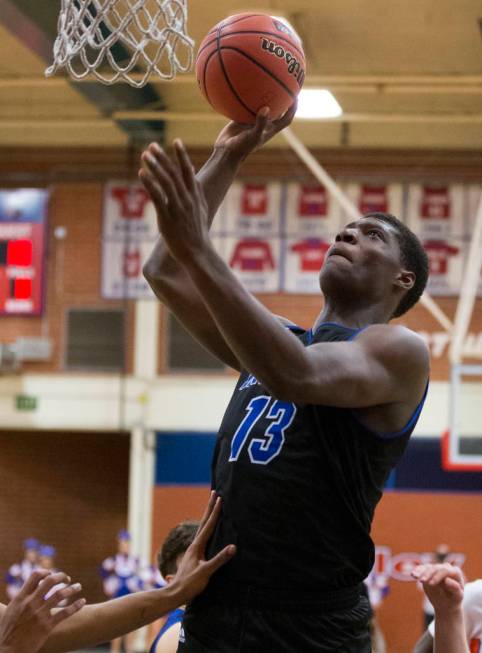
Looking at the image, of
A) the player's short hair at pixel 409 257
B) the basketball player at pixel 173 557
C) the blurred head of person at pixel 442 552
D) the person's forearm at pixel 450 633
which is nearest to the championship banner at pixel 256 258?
the blurred head of person at pixel 442 552

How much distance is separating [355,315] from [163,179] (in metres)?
0.78

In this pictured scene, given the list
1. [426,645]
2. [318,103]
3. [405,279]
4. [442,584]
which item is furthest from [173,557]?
[318,103]

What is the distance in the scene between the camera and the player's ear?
2.79 meters

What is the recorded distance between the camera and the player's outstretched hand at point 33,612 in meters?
2.47

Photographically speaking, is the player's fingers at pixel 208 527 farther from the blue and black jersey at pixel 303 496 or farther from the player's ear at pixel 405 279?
the player's ear at pixel 405 279

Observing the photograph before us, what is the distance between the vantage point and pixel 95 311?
14.6 m

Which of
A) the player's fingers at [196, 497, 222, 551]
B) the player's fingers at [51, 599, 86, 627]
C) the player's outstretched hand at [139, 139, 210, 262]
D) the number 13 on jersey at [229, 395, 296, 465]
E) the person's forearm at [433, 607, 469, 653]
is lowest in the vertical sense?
the person's forearm at [433, 607, 469, 653]

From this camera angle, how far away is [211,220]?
2.61 m

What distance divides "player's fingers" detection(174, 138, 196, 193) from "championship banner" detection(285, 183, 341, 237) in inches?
470

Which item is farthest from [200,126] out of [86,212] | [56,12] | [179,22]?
[179,22]

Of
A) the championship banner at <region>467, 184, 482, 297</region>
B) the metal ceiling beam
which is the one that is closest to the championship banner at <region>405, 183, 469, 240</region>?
the championship banner at <region>467, 184, 482, 297</region>

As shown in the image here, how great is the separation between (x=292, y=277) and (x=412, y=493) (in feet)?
10.3

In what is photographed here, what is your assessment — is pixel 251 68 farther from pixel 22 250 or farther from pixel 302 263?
pixel 22 250

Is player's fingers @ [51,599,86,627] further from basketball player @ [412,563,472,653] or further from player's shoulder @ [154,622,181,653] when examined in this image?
player's shoulder @ [154,622,181,653]
